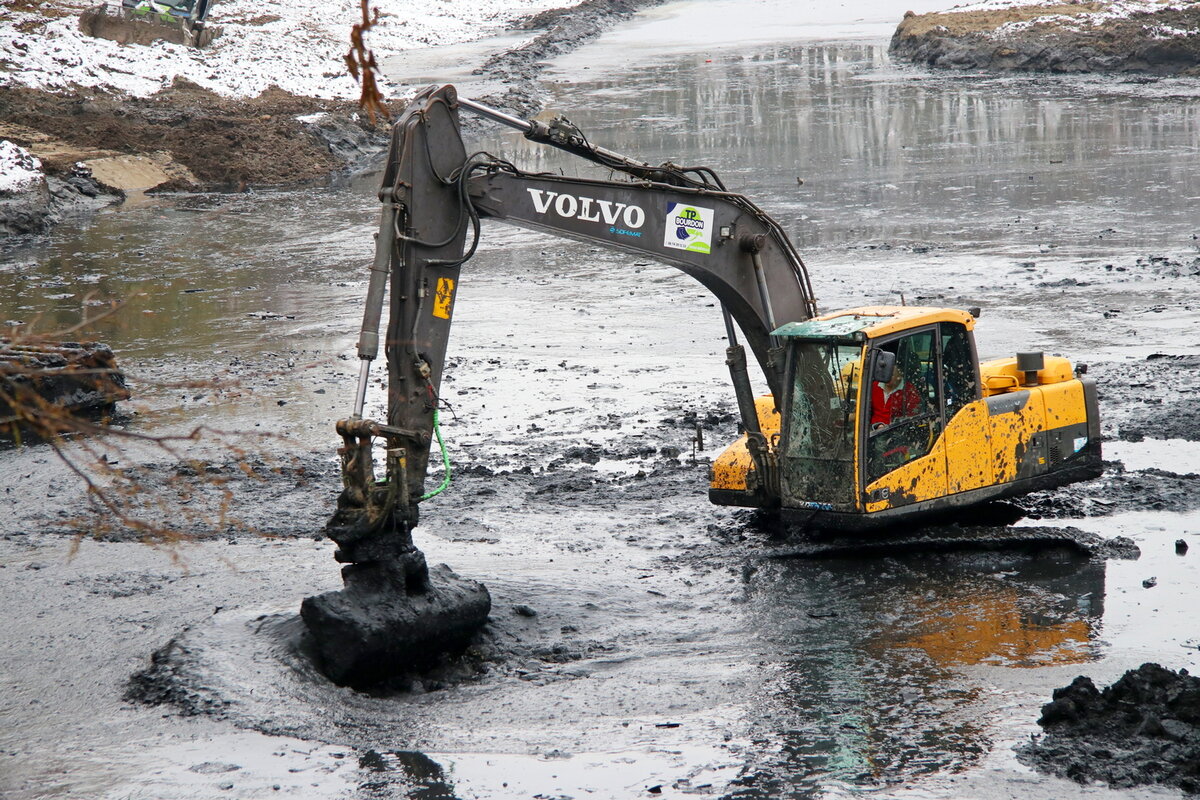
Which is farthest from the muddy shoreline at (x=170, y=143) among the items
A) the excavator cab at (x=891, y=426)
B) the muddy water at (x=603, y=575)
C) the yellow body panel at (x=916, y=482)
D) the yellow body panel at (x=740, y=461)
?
the yellow body panel at (x=916, y=482)

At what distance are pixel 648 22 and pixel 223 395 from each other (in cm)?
5346

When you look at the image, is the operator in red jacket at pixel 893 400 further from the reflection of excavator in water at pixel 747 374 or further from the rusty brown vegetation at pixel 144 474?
the rusty brown vegetation at pixel 144 474

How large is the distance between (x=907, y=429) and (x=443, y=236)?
3582 millimetres

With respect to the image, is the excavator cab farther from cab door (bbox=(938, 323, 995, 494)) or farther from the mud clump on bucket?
the mud clump on bucket

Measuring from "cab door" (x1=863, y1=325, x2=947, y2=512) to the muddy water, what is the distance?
74 centimetres

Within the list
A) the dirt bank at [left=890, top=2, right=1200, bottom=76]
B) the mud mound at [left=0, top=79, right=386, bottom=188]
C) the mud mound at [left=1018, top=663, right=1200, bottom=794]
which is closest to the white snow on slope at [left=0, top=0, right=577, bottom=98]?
the mud mound at [left=0, top=79, right=386, bottom=188]

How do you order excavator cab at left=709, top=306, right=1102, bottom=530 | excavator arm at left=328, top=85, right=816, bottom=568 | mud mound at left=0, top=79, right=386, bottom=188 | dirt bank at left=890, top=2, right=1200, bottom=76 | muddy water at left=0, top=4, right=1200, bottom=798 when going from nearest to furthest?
muddy water at left=0, top=4, right=1200, bottom=798
excavator arm at left=328, top=85, right=816, bottom=568
excavator cab at left=709, top=306, right=1102, bottom=530
mud mound at left=0, top=79, right=386, bottom=188
dirt bank at left=890, top=2, right=1200, bottom=76

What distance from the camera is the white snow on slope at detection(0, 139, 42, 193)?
24.8m

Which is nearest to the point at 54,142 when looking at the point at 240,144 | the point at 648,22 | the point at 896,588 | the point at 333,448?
the point at 240,144

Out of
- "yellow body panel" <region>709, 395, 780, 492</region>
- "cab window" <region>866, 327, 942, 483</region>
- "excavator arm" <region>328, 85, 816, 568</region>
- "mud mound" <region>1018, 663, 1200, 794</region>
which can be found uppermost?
"excavator arm" <region>328, 85, 816, 568</region>

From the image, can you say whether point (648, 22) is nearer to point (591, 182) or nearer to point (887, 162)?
point (887, 162)

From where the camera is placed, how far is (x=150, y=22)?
39.0 m

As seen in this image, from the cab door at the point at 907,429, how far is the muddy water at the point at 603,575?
0.74m

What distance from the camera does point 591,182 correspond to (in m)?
8.62
